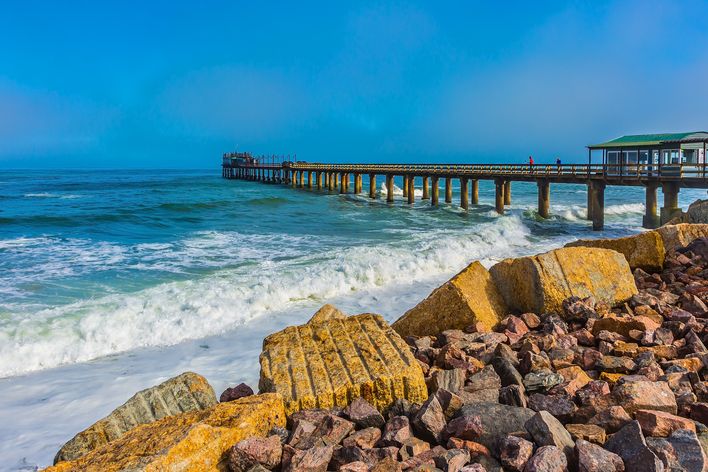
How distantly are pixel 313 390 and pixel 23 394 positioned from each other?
5360 mm

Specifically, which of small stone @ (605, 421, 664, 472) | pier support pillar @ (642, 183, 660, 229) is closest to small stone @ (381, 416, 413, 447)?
small stone @ (605, 421, 664, 472)

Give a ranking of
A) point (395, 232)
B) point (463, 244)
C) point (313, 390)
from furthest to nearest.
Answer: point (395, 232), point (463, 244), point (313, 390)

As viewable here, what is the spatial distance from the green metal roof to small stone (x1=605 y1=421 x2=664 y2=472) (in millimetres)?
26049

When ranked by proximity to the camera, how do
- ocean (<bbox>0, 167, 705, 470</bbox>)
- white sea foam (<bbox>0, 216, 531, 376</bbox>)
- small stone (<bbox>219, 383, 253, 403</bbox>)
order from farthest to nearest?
white sea foam (<bbox>0, 216, 531, 376</bbox>), ocean (<bbox>0, 167, 705, 470</bbox>), small stone (<bbox>219, 383, 253, 403</bbox>)

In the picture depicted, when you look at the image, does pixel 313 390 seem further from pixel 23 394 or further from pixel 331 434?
pixel 23 394

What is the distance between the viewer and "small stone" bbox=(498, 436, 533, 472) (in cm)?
313

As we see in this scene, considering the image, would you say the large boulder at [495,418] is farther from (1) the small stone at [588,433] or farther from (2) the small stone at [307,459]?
(2) the small stone at [307,459]

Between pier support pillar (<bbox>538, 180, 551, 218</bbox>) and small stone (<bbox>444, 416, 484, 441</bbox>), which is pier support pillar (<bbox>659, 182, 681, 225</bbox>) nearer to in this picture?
pier support pillar (<bbox>538, 180, 551, 218</bbox>)

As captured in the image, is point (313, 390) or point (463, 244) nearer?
point (313, 390)

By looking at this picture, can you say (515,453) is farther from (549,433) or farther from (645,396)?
(645,396)

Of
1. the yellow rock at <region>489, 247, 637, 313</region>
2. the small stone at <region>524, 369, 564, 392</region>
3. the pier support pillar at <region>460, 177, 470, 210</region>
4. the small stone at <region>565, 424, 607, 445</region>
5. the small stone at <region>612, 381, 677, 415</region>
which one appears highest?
the pier support pillar at <region>460, 177, 470, 210</region>

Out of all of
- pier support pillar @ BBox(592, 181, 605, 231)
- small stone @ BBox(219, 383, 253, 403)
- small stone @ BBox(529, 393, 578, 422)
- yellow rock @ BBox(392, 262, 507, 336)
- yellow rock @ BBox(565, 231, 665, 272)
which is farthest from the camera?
pier support pillar @ BBox(592, 181, 605, 231)

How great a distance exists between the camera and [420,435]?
12.1 ft

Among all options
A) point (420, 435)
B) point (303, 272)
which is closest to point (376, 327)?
point (420, 435)
